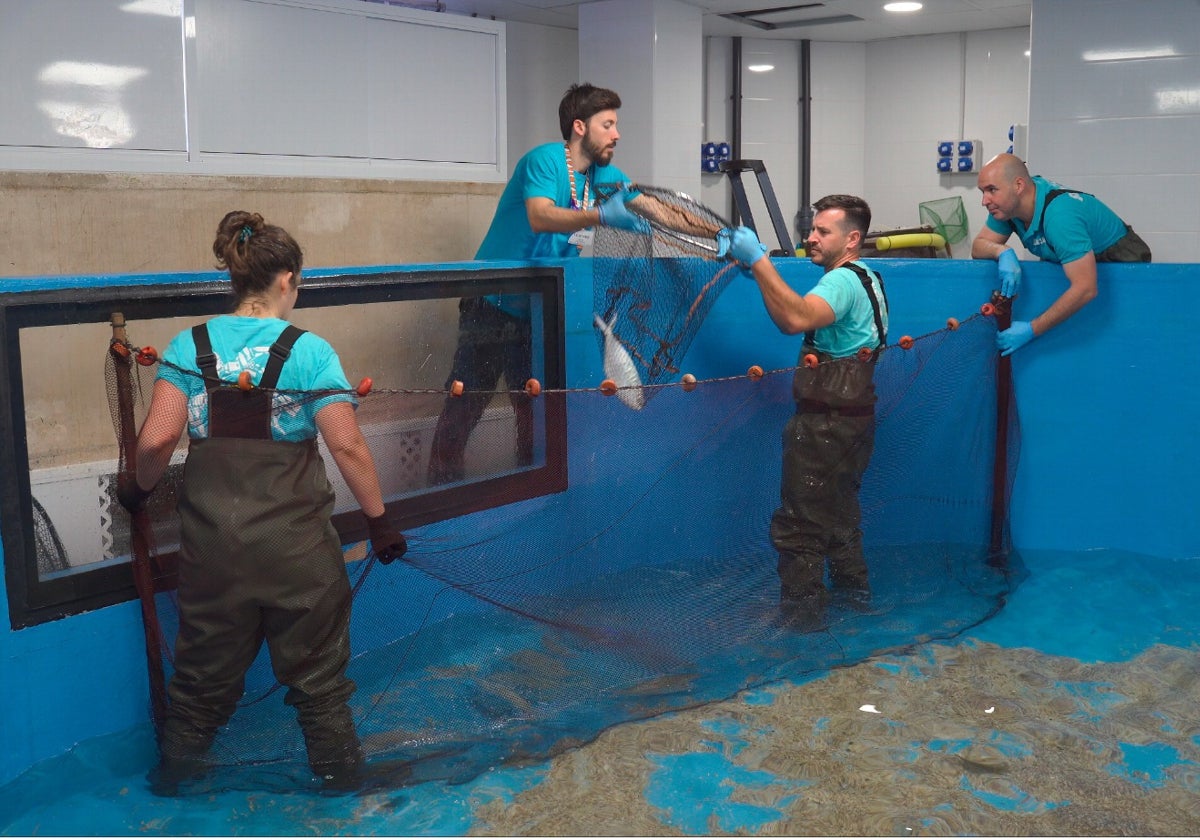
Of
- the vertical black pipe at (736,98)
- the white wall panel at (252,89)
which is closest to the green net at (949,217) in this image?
the vertical black pipe at (736,98)

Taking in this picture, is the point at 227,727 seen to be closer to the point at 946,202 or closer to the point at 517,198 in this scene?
the point at 517,198

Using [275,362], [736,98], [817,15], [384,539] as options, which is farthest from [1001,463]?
[736,98]

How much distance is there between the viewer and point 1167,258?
Result: 5668mm

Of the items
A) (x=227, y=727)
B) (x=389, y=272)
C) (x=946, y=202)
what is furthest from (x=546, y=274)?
(x=946, y=202)

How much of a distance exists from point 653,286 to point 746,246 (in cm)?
45

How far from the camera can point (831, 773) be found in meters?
3.01

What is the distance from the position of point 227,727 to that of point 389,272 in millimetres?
1401

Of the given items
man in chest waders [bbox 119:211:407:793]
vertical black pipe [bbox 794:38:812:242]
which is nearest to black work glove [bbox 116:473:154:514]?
man in chest waders [bbox 119:211:407:793]

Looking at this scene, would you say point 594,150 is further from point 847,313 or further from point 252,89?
point 252,89

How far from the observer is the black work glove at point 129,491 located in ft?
9.55

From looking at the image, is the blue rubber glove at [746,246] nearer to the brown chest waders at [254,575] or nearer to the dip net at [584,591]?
the dip net at [584,591]

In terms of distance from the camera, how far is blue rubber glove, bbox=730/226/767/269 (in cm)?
369

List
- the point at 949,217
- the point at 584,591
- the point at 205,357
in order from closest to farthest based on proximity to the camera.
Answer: the point at 205,357 < the point at 584,591 < the point at 949,217

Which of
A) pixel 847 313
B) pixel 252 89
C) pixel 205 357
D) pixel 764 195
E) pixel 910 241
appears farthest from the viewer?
pixel 910 241
